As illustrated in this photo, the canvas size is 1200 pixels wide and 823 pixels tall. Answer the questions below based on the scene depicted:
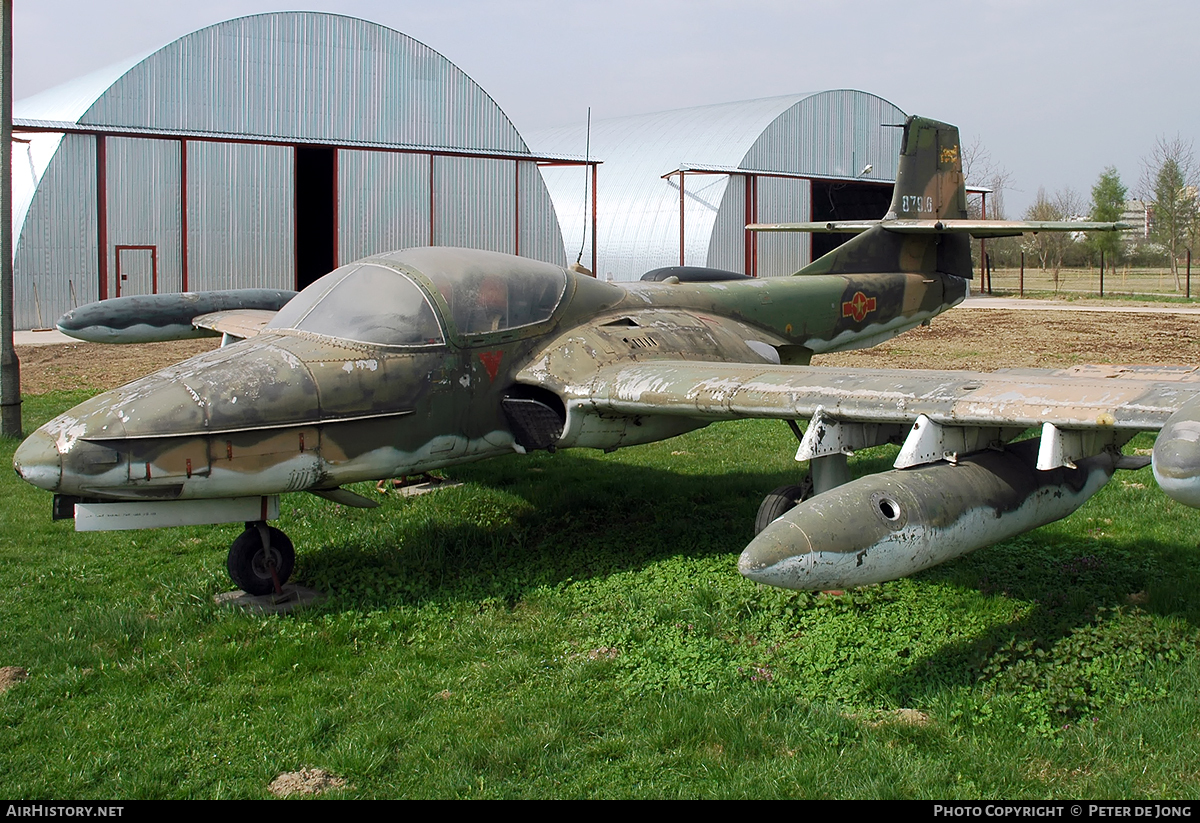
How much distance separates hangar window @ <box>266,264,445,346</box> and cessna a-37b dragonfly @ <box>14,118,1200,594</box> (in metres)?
0.01

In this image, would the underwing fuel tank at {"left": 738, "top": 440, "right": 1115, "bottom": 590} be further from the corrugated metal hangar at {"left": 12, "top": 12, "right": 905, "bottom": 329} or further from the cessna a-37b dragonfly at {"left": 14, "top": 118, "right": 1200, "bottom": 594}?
the corrugated metal hangar at {"left": 12, "top": 12, "right": 905, "bottom": 329}

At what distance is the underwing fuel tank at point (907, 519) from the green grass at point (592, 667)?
2.16ft

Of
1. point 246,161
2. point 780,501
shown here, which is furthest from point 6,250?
point 246,161

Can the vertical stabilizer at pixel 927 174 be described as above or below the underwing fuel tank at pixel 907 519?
above

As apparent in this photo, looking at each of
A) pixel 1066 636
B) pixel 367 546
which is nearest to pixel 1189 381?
pixel 1066 636

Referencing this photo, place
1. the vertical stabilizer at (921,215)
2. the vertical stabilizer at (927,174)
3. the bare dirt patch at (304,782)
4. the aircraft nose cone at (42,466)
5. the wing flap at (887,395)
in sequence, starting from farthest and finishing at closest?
1. the vertical stabilizer at (927,174)
2. the vertical stabilizer at (921,215)
3. the aircraft nose cone at (42,466)
4. the wing flap at (887,395)
5. the bare dirt patch at (304,782)

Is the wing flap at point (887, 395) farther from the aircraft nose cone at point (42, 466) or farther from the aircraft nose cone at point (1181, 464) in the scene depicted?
the aircraft nose cone at point (42, 466)

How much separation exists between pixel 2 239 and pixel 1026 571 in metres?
11.1

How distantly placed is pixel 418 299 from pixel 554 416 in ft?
4.16

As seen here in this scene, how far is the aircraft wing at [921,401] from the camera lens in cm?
533

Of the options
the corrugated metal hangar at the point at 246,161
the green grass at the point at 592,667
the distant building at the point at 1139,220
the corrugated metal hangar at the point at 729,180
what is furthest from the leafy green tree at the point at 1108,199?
the green grass at the point at 592,667

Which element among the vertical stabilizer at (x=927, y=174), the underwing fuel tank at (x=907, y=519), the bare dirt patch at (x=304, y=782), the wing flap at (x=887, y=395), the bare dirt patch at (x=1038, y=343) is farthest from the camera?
the bare dirt patch at (x=1038, y=343)

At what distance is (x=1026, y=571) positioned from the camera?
6773mm

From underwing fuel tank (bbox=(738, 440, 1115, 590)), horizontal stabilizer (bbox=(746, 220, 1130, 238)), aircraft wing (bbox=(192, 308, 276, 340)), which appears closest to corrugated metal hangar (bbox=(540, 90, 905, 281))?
horizontal stabilizer (bbox=(746, 220, 1130, 238))
